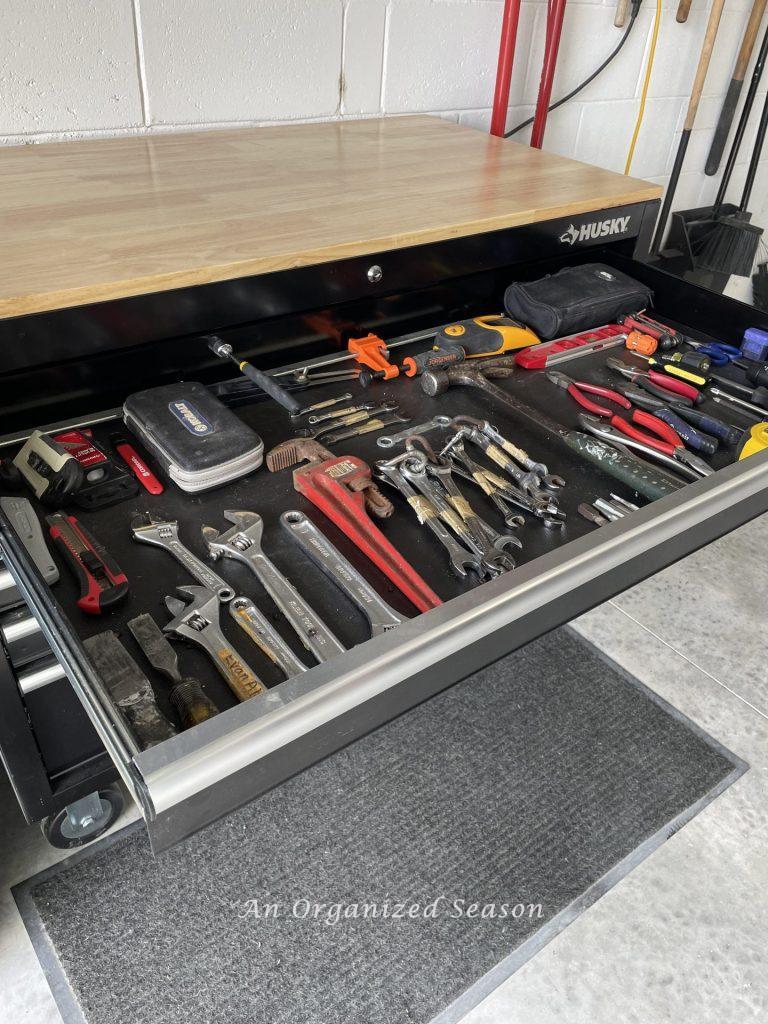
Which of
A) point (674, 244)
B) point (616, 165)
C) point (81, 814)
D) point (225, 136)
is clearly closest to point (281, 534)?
point (81, 814)

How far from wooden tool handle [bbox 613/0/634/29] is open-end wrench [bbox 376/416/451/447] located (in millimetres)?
1524

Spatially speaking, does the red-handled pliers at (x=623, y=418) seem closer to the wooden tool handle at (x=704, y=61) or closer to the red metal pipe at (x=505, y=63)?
the red metal pipe at (x=505, y=63)

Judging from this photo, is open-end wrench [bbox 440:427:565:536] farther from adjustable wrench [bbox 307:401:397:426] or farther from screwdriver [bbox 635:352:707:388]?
screwdriver [bbox 635:352:707:388]

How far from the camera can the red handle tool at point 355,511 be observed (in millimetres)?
714

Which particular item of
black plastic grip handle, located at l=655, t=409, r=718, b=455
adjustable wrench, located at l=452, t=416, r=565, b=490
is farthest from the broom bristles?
adjustable wrench, located at l=452, t=416, r=565, b=490

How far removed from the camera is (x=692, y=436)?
95 cm

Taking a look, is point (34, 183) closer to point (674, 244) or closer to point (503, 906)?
point (503, 906)

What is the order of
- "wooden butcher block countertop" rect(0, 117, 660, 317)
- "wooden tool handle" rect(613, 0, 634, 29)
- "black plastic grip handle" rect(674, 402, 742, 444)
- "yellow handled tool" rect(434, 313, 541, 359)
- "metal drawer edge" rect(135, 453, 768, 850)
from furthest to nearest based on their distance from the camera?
1. "wooden tool handle" rect(613, 0, 634, 29)
2. "yellow handled tool" rect(434, 313, 541, 359)
3. "black plastic grip handle" rect(674, 402, 742, 444)
4. "wooden butcher block countertop" rect(0, 117, 660, 317)
5. "metal drawer edge" rect(135, 453, 768, 850)

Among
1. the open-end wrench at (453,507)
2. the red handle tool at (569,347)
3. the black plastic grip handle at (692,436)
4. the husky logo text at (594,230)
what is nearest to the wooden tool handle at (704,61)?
the husky logo text at (594,230)

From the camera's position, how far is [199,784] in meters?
0.48

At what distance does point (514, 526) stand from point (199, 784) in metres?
0.45

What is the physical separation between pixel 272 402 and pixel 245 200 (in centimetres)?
30

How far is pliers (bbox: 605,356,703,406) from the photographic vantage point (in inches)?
41.2

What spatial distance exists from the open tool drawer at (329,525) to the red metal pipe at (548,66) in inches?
26.0
